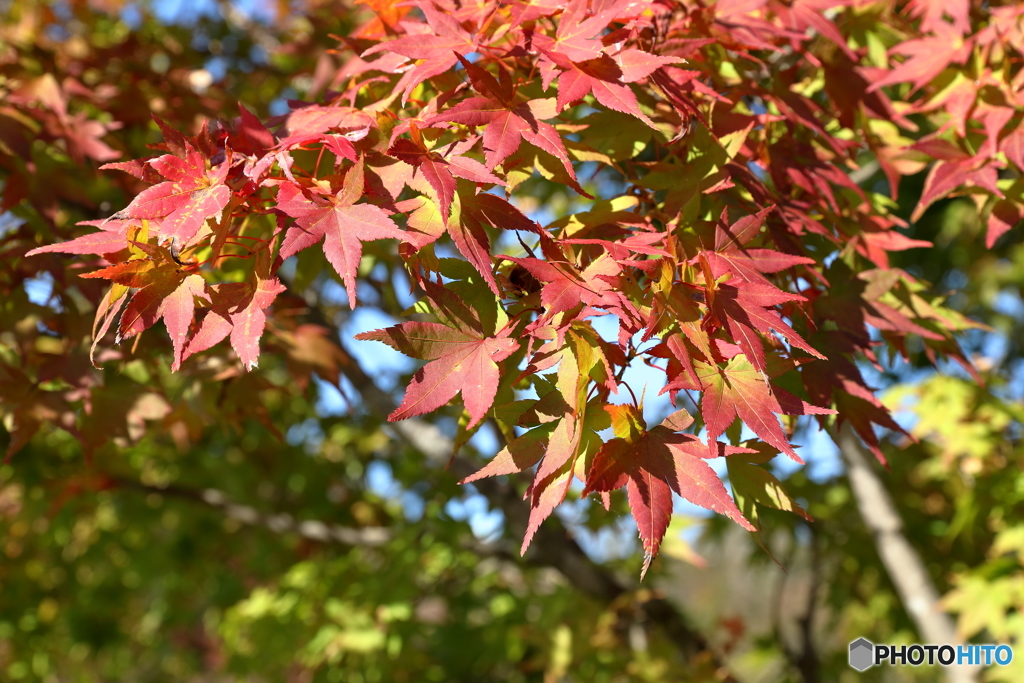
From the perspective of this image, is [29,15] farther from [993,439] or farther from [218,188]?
[993,439]

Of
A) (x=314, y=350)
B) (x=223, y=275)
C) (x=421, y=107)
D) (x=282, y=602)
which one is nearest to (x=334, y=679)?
(x=282, y=602)

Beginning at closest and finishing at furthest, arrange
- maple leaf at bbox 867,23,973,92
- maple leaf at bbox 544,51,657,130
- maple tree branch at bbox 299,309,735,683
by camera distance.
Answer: maple leaf at bbox 544,51,657,130, maple leaf at bbox 867,23,973,92, maple tree branch at bbox 299,309,735,683

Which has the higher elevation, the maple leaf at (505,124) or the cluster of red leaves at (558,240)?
the maple leaf at (505,124)

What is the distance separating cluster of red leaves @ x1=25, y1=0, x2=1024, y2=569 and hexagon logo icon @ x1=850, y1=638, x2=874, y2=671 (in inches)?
63.4

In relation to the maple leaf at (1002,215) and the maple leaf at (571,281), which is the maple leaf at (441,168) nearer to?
the maple leaf at (571,281)

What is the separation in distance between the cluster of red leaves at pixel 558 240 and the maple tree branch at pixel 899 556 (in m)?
1.44

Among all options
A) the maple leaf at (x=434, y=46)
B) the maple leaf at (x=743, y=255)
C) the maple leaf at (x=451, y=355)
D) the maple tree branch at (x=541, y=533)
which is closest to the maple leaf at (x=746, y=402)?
the maple leaf at (x=743, y=255)

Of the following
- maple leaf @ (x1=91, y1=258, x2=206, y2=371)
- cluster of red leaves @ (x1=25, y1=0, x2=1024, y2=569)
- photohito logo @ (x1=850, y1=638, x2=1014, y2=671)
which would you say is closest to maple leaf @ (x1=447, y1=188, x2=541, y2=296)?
cluster of red leaves @ (x1=25, y1=0, x2=1024, y2=569)

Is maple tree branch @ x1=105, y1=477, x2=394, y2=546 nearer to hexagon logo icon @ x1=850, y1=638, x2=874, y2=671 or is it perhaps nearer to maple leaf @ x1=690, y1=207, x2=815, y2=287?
hexagon logo icon @ x1=850, y1=638, x2=874, y2=671

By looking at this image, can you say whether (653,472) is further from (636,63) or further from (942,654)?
(942,654)

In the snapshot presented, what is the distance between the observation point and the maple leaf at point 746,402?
105cm

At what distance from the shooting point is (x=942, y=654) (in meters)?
2.53

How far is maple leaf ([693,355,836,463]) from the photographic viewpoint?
1.05 meters

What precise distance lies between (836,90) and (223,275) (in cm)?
144
